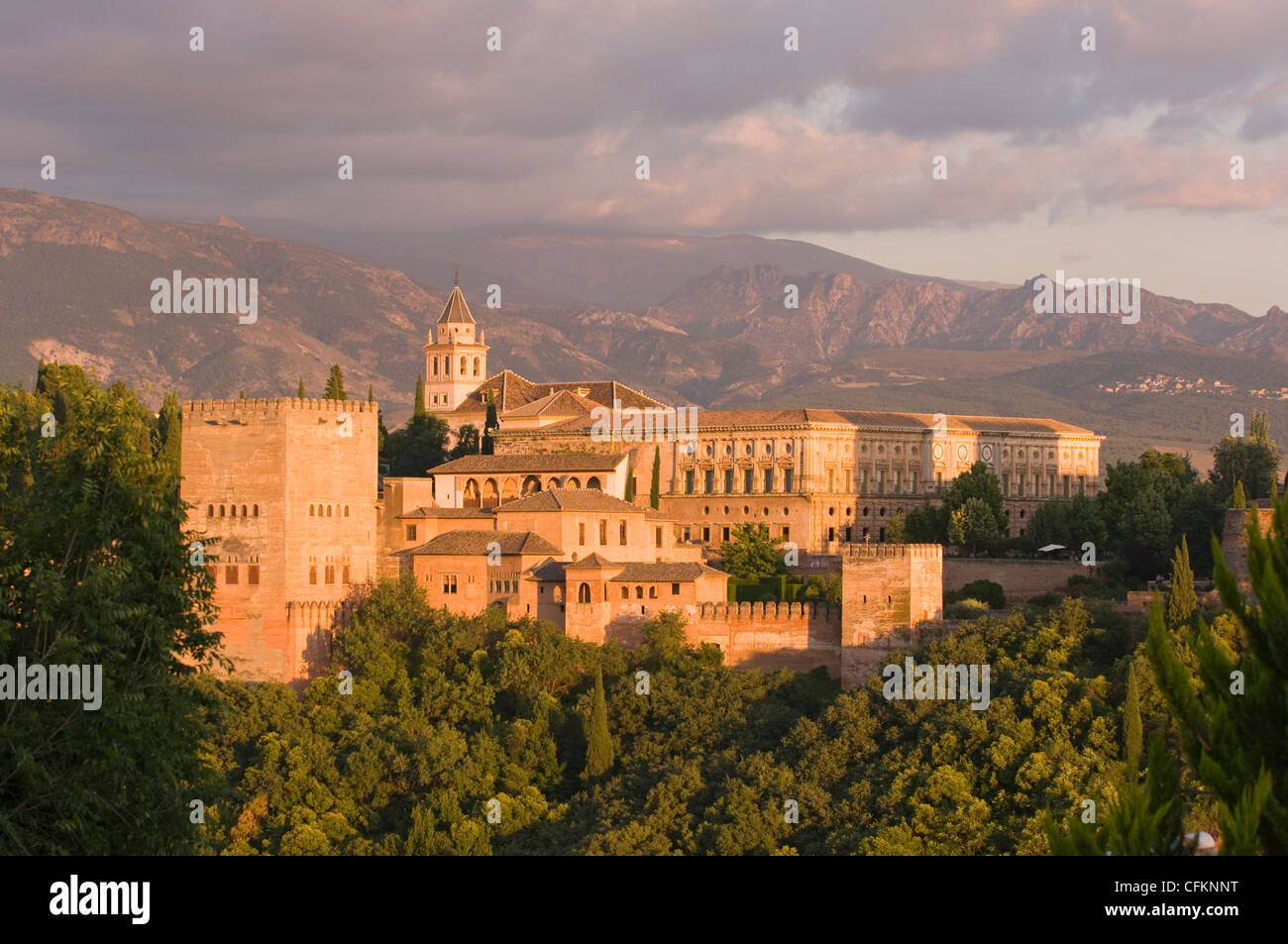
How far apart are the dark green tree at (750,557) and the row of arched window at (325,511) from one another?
15310 millimetres

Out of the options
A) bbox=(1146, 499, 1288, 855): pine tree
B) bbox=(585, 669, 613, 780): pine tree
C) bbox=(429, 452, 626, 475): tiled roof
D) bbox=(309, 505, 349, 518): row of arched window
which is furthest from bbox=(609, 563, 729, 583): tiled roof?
bbox=(1146, 499, 1288, 855): pine tree

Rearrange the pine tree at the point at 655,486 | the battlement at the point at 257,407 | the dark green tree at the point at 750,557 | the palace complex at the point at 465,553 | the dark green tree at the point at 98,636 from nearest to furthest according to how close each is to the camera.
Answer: the dark green tree at the point at 98,636 → the palace complex at the point at 465,553 → the battlement at the point at 257,407 → the dark green tree at the point at 750,557 → the pine tree at the point at 655,486

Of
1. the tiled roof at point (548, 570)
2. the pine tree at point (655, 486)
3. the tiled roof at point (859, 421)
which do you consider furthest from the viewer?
the tiled roof at point (859, 421)

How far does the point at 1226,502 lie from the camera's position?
214 feet

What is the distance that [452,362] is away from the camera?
119 m

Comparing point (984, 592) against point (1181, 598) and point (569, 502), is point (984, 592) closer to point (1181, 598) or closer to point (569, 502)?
point (1181, 598)

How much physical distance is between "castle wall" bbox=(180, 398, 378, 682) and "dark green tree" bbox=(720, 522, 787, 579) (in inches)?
591

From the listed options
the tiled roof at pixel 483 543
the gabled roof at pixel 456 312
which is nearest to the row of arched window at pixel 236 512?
the tiled roof at pixel 483 543

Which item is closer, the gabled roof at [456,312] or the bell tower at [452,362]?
the bell tower at [452,362]

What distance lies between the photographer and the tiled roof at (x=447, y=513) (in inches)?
2361

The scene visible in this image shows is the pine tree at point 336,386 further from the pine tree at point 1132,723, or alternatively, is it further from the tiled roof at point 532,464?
the pine tree at point 1132,723

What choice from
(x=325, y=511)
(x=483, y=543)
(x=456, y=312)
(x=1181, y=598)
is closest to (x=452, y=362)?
(x=456, y=312)

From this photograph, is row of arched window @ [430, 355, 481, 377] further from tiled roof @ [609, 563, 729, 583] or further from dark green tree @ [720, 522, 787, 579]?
tiled roof @ [609, 563, 729, 583]
